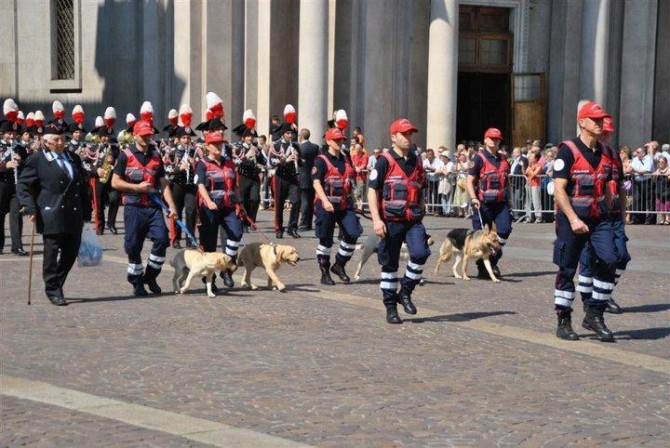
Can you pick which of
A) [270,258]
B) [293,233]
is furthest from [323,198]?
[293,233]

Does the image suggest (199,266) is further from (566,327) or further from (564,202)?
(564,202)

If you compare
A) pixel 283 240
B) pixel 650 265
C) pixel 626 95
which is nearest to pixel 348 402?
pixel 650 265

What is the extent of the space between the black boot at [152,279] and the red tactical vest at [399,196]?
116 inches

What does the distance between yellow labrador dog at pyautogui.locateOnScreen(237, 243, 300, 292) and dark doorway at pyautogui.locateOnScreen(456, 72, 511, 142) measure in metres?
18.7

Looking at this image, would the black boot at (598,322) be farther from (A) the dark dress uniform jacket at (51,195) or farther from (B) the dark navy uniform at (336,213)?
(A) the dark dress uniform jacket at (51,195)

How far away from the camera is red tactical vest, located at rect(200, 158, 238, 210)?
13.4 m

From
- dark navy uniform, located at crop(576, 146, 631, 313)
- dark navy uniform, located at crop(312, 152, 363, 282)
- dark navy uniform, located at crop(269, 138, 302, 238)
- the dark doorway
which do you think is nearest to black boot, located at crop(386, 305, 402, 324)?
dark navy uniform, located at crop(576, 146, 631, 313)

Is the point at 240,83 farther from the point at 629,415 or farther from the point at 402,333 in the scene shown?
the point at 629,415

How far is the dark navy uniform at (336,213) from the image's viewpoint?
1434 centimetres

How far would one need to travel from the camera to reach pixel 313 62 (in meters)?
27.2

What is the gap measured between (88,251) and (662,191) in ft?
45.7

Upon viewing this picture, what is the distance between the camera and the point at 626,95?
1185 inches

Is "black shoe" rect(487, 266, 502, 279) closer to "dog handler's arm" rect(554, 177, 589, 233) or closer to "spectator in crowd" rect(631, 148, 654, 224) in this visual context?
"dog handler's arm" rect(554, 177, 589, 233)

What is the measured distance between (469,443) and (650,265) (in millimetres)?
10247
